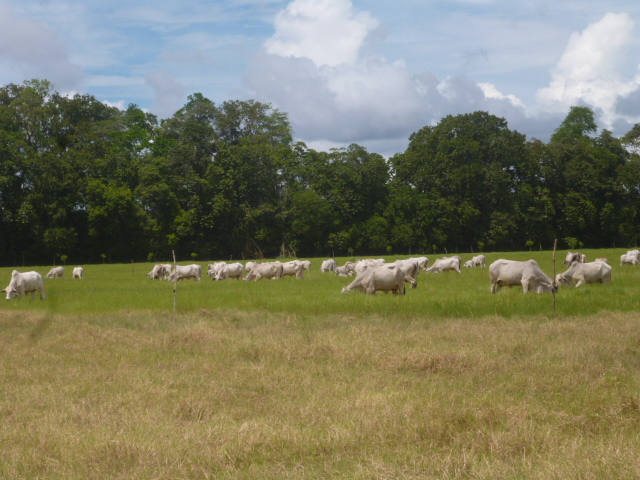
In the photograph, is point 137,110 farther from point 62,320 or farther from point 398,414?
point 398,414

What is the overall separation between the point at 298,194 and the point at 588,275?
35919 millimetres

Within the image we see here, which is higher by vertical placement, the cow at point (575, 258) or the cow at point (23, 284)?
the cow at point (575, 258)

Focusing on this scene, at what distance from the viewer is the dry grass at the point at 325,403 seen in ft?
22.1

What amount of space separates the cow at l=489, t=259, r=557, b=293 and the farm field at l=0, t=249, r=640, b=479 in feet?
11.2

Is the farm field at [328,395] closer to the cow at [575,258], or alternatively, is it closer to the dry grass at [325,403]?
the dry grass at [325,403]

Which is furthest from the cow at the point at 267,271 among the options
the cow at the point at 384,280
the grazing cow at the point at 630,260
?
the grazing cow at the point at 630,260

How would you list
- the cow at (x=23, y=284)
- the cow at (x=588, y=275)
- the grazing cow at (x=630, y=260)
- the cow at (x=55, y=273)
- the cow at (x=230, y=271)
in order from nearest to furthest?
the cow at (x=588, y=275) < the cow at (x=23, y=284) < the grazing cow at (x=630, y=260) < the cow at (x=230, y=271) < the cow at (x=55, y=273)

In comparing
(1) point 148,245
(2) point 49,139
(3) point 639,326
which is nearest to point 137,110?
(2) point 49,139

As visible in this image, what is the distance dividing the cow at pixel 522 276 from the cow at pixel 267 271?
45.9ft

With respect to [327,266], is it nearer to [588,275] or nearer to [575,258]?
[575,258]

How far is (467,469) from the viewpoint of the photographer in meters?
6.49

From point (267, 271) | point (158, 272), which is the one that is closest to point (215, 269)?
point (158, 272)

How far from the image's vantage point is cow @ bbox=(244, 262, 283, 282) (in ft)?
114

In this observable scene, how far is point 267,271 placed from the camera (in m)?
34.9
